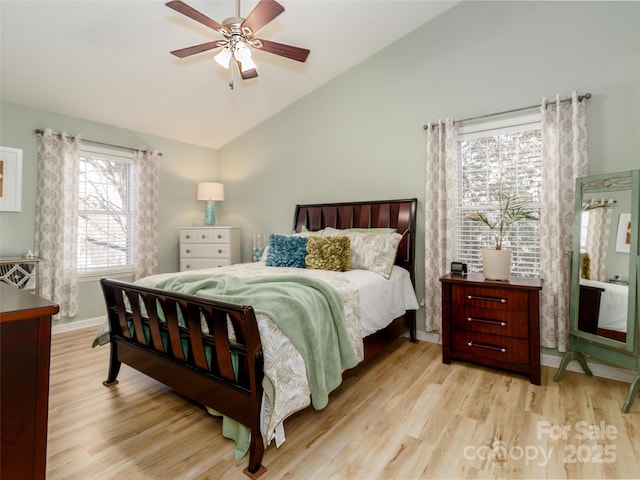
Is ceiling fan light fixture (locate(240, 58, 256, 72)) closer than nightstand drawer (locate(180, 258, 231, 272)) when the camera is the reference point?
Yes

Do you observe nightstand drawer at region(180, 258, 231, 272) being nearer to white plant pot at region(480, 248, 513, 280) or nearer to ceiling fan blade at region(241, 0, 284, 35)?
ceiling fan blade at region(241, 0, 284, 35)

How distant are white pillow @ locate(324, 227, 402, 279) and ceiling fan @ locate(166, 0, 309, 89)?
64.8 inches

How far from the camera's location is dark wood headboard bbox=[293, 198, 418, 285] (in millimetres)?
3436

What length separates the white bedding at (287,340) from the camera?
158 cm

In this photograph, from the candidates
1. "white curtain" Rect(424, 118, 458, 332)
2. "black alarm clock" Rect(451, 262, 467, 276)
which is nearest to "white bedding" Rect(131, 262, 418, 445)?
"white curtain" Rect(424, 118, 458, 332)

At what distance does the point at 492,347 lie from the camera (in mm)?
2674

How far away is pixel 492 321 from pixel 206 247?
3.66m

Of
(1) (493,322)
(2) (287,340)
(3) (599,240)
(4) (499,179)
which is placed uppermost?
(4) (499,179)

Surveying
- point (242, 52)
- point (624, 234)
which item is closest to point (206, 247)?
point (242, 52)

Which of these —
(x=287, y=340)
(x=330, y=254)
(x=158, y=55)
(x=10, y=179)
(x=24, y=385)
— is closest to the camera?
(x=24, y=385)

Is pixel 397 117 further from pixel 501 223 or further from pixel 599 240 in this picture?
pixel 599 240

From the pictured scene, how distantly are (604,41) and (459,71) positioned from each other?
109 cm

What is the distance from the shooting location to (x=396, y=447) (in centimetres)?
178

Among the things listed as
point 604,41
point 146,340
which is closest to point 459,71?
point 604,41
